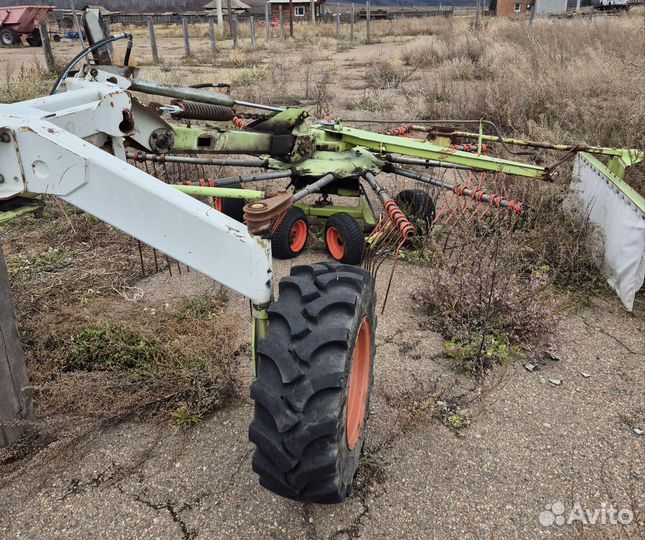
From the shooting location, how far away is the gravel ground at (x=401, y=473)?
83.0 inches

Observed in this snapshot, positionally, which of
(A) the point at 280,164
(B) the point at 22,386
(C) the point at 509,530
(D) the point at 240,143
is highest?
(D) the point at 240,143

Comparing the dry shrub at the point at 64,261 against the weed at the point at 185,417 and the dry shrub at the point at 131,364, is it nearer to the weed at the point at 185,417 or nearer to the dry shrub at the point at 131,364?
the dry shrub at the point at 131,364

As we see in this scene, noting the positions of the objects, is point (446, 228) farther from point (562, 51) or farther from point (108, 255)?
point (562, 51)

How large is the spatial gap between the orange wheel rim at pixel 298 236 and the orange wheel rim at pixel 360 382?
78.4 inches

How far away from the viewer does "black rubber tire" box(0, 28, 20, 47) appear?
69.7 ft

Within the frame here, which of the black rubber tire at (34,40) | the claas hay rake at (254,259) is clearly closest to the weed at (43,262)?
the claas hay rake at (254,259)

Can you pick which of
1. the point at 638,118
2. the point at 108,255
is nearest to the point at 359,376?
the point at 108,255

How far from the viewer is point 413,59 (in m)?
14.1

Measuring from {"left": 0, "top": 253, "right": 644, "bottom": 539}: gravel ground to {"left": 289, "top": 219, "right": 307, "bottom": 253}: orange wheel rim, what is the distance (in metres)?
1.51

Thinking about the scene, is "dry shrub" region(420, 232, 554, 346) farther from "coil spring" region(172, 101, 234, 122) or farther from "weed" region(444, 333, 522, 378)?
"coil spring" region(172, 101, 234, 122)

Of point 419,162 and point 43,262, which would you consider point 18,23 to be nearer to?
point 43,262

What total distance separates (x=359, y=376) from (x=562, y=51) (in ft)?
30.1

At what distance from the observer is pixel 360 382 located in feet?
7.86

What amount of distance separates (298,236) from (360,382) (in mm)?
2109
